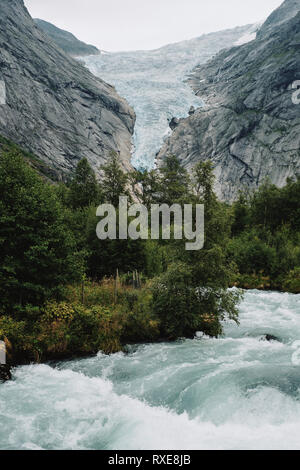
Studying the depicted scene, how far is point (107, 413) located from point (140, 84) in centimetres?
14863

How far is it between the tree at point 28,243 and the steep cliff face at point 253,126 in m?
65.7

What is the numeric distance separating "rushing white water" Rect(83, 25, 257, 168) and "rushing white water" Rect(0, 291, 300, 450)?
318ft

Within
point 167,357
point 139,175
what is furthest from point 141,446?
point 139,175

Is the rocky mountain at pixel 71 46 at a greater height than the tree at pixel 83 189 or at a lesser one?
greater

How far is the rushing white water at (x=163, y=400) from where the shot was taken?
7.25 m

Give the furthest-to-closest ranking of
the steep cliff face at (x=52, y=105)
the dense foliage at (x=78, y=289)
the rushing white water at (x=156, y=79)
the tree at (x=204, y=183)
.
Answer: the rushing white water at (x=156, y=79)
the steep cliff face at (x=52, y=105)
the tree at (x=204, y=183)
the dense foliage at (x=78, y=289)

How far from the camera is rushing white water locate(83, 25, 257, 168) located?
390 ft

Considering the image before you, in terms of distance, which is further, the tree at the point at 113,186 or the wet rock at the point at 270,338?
the tree at the point at 113,186

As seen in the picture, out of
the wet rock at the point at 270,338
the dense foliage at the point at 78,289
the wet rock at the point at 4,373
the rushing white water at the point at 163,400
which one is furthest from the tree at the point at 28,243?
the wet rock at the point at 270,338

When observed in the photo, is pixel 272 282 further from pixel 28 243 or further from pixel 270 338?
pixel 28 243

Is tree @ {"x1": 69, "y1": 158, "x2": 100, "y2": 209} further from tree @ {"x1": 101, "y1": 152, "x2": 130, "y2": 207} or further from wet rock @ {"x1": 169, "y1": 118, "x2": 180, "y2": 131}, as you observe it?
wet rock @ {"x1": 169, "y1": 118, "x2": 180, "y2": 131}

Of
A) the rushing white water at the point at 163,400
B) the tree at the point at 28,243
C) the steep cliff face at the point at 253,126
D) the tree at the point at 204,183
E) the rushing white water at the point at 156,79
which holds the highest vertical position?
the rushing white water at the point at 156,79

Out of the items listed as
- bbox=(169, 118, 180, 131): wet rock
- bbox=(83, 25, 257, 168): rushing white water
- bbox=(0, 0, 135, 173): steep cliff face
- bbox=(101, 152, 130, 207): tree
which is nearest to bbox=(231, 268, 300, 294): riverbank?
bbox=(101, 152, 130, 207): tree

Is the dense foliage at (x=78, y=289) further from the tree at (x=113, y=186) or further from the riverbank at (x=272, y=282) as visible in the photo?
the tree at (x=113, y=186)
